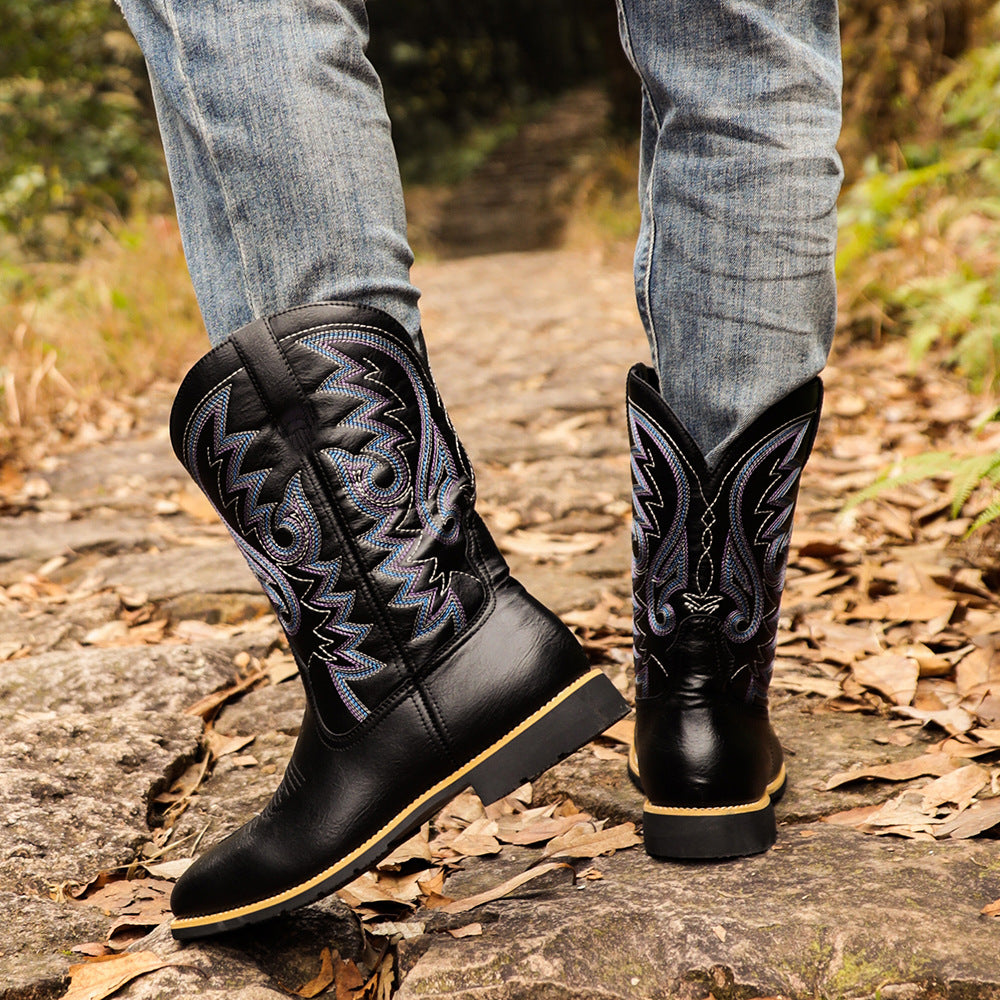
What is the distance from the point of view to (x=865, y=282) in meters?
4.11

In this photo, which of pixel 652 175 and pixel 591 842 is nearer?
pixel 652 175

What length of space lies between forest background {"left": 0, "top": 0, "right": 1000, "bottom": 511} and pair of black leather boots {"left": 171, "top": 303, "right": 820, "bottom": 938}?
116 centimetres

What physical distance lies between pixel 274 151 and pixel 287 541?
393 mm

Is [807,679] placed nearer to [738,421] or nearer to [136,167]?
[738,421]

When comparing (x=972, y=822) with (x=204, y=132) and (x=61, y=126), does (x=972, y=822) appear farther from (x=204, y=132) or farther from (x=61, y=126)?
(x=61, y=126)

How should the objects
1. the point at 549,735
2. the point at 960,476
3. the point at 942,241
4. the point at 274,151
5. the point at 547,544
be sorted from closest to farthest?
the point at 274,151
the point at 549,735
the point at 960,476
the point at 547,544
the point at 942,241

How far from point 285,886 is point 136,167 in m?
7.91

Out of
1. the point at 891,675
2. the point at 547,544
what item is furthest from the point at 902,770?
the point at 547,544

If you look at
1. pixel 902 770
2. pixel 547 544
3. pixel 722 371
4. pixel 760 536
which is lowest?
pixel 547 544

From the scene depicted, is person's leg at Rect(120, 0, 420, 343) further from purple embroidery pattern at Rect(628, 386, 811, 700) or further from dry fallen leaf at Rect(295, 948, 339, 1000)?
dry fallen leaf at Rect(295, 948, 339, 1000)

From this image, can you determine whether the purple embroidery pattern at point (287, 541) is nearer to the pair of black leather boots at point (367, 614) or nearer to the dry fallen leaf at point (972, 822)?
the pair of black leather boots at point (367, 614)

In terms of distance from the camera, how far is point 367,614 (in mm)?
1052

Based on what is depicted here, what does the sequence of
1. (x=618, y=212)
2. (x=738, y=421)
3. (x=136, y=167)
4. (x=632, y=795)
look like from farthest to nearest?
1. (x=618, y=212)
2. (x=136, y=167)
3. (x=632, y=795)
4. (x=738, y=421)

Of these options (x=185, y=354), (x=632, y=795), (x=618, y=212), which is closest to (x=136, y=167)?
(x=185, y=354)
